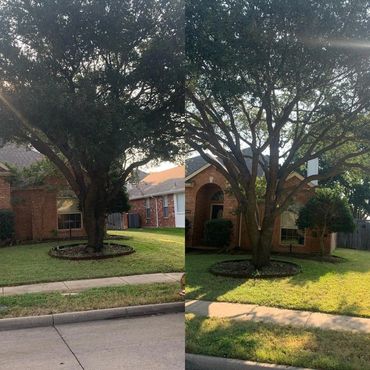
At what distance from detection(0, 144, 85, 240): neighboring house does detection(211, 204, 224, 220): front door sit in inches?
424

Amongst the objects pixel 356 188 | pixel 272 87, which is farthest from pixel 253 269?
pixel 272 87

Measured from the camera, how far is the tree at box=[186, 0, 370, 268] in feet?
12.8

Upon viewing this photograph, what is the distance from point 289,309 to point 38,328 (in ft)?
11.4

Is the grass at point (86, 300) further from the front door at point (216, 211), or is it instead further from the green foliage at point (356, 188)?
the green foliage at point (356, 188)

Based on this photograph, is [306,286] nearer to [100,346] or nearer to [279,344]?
[279,344]

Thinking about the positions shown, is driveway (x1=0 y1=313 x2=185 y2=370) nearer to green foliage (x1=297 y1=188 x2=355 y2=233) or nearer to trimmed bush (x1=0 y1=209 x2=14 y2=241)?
green foliage (x1=297 y1=188 x2=355 y2=233)

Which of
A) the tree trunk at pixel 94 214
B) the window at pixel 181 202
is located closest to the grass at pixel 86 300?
the window at pixel 181 202

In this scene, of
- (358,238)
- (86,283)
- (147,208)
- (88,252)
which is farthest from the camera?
(88,252)

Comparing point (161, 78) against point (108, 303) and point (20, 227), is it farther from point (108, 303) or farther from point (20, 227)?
point (20, 227)

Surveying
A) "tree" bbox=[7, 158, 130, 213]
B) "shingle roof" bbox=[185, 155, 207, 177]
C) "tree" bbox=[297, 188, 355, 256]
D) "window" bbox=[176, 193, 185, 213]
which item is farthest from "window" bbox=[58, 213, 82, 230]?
"window" bbox=[176, 193, 185, 213]

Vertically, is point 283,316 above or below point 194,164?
below

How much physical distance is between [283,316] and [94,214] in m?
9.50

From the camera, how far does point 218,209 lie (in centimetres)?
359

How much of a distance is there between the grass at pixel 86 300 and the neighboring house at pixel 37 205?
658 cm
